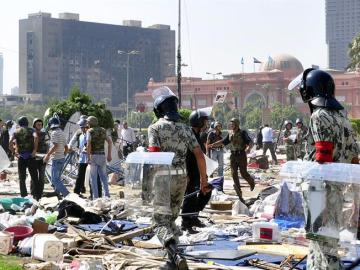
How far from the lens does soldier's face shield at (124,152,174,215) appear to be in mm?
7734

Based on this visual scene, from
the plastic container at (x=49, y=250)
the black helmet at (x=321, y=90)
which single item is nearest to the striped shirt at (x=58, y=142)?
the plastic container at (x=49, y=250)

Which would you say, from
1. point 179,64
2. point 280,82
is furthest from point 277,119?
point 179,64

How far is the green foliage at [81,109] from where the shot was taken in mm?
24672

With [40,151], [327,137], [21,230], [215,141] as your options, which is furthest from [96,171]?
[327,137]

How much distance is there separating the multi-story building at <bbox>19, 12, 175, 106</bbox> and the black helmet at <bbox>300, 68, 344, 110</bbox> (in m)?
182

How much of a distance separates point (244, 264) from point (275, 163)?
20.3m

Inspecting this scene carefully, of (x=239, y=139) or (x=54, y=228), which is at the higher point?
(x=239, y=139)

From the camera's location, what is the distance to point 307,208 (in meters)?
5.87

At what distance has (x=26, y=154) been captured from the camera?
47.7 feet

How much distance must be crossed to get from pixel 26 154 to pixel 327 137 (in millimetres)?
9421

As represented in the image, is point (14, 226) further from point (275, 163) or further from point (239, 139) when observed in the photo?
point (275, 163)

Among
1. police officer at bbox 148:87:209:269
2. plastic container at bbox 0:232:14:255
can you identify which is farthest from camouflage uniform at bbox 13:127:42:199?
police officer at bbox 148:87:209:269

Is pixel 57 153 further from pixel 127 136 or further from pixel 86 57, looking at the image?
pixel 86 57

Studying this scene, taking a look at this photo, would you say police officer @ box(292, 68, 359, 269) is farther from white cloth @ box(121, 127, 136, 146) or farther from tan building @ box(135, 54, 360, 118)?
tan building @ box(135, 54, 360, 118)
